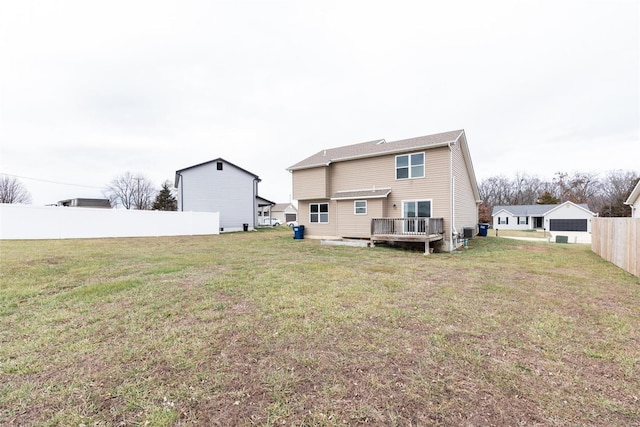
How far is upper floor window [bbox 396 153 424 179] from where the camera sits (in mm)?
13305

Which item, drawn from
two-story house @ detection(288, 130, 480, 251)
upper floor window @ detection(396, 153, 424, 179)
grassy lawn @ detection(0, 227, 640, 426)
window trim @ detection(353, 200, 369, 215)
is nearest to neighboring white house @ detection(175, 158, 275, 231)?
two-story house @ detection(288, 130, 480, 251)

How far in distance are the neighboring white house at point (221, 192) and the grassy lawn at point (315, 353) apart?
18.2m

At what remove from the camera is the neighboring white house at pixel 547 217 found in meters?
32.3

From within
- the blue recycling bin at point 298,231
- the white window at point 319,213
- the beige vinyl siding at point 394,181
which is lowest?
the blue recycling bin at point 298,231

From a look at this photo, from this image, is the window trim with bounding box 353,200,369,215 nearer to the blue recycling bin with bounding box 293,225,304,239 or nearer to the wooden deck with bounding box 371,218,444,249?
the wooden deck with bounding box 371,218,444,249

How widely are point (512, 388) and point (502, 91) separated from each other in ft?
53.5

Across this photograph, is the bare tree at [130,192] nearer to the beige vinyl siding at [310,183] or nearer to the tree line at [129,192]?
the tree line at [129,192]

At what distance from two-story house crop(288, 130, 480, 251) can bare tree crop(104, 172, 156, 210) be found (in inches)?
1774

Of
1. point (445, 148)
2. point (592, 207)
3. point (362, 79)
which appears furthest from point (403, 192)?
point (592, 207)

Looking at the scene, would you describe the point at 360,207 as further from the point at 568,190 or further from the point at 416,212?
the point at 568,190

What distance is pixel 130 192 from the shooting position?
4916 centimetres

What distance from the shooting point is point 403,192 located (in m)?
13.8

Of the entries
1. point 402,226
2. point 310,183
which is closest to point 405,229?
point 402,226

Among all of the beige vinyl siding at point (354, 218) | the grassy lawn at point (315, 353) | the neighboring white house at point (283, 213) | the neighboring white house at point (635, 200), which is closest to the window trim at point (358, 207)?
the beige vinyl siding at point (354, 218)
